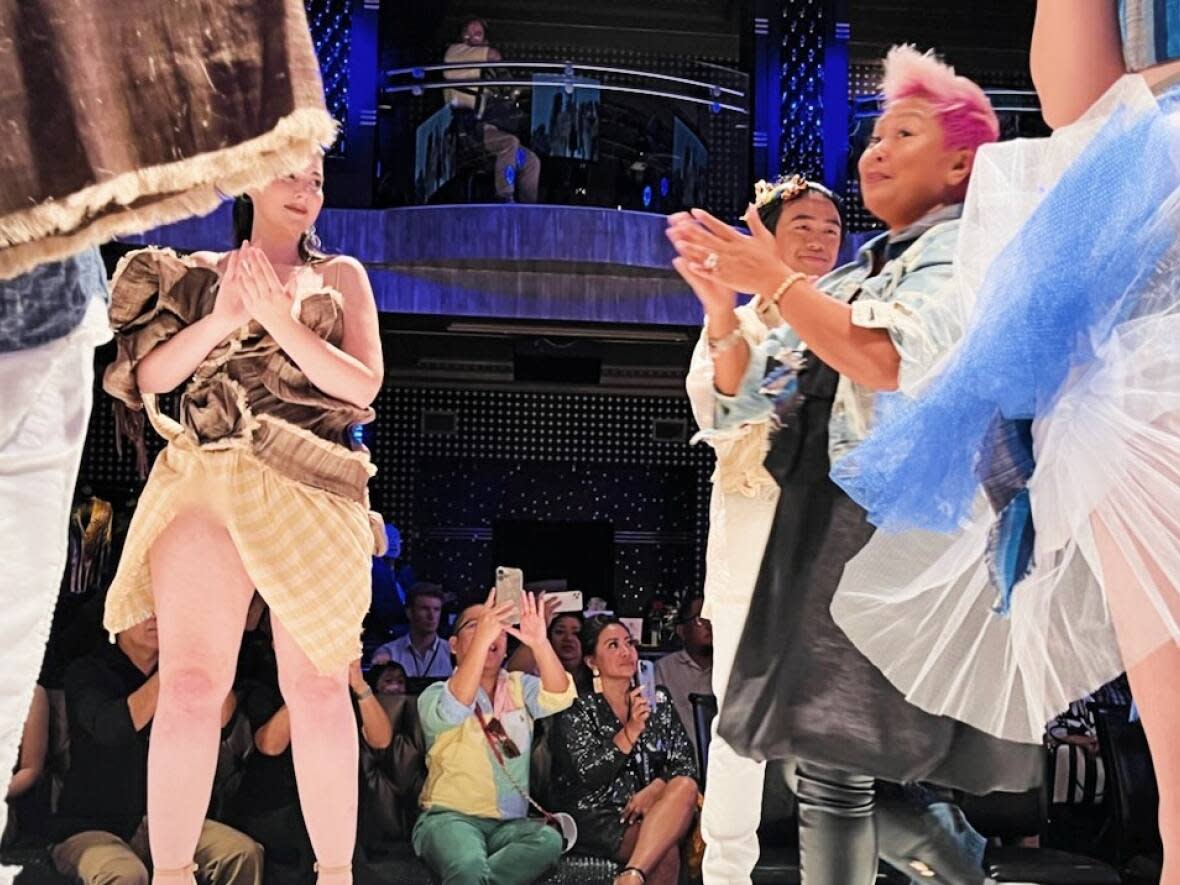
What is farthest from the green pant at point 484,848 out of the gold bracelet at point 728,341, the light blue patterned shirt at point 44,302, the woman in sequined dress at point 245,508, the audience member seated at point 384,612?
the light blue patterned shirt at point 44,302

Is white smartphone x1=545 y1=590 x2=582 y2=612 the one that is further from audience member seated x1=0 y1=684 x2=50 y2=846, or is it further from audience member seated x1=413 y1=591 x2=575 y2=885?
audience member seated x1=0 y1=684 x2=50 y2=846

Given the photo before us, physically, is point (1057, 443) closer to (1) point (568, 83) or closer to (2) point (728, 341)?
(2) point (728, 341)

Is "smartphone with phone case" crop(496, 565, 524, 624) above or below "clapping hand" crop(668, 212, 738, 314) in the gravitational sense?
below

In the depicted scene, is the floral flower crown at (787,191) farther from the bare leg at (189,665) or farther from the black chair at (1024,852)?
the black chair at (1024,852)

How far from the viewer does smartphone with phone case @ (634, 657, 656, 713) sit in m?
4.36

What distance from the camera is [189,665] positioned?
2467 millimetres

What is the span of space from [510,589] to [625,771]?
68cm

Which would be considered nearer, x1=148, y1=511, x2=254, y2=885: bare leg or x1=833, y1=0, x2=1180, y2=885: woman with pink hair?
x1=833, y1=0, x2=1180, y2=885: woman with pink hair

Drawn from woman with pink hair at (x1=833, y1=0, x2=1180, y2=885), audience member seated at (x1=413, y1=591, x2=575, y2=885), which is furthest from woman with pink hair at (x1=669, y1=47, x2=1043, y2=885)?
audience member seated at (x1=413, y1=591, x2=575, y2=885)

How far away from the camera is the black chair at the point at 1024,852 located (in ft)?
13.2

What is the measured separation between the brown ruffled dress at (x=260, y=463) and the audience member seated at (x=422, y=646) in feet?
10.5

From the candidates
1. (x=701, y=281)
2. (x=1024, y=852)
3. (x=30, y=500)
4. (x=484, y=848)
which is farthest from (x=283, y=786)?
(x=30, y=500)

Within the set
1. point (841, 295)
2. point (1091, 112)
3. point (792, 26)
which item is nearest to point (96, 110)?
point (1091, 112)

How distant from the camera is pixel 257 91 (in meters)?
1.34
